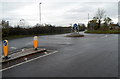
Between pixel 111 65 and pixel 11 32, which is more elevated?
pixel 11 32

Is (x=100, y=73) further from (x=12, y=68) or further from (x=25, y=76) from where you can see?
(x=12, y=68)

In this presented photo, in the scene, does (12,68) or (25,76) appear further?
(12,68)

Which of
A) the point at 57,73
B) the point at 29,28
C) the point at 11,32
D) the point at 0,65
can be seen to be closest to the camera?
the point at 57,73

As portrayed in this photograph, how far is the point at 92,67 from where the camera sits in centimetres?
554

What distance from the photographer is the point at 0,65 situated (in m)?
6.07

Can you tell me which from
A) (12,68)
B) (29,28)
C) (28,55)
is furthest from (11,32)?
(12,68)

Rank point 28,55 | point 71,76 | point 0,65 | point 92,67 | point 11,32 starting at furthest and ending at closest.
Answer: point 11,32 < point 28,55 < point 0,65 < point 92,67 < point 71,76

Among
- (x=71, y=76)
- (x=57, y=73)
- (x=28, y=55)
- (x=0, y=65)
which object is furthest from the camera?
(x=28, y=55)

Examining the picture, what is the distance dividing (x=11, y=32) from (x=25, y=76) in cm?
2126

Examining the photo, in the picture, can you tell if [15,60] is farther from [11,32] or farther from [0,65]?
[11,32]

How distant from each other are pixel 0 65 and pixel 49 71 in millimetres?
2393

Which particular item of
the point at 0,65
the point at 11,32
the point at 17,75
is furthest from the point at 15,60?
the point at 11,32

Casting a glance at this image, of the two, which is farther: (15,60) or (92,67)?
(15,60)

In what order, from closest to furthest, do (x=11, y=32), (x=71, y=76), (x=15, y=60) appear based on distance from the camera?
(x=71, y=76), (x=15, y=60), (x=11, y=32)
